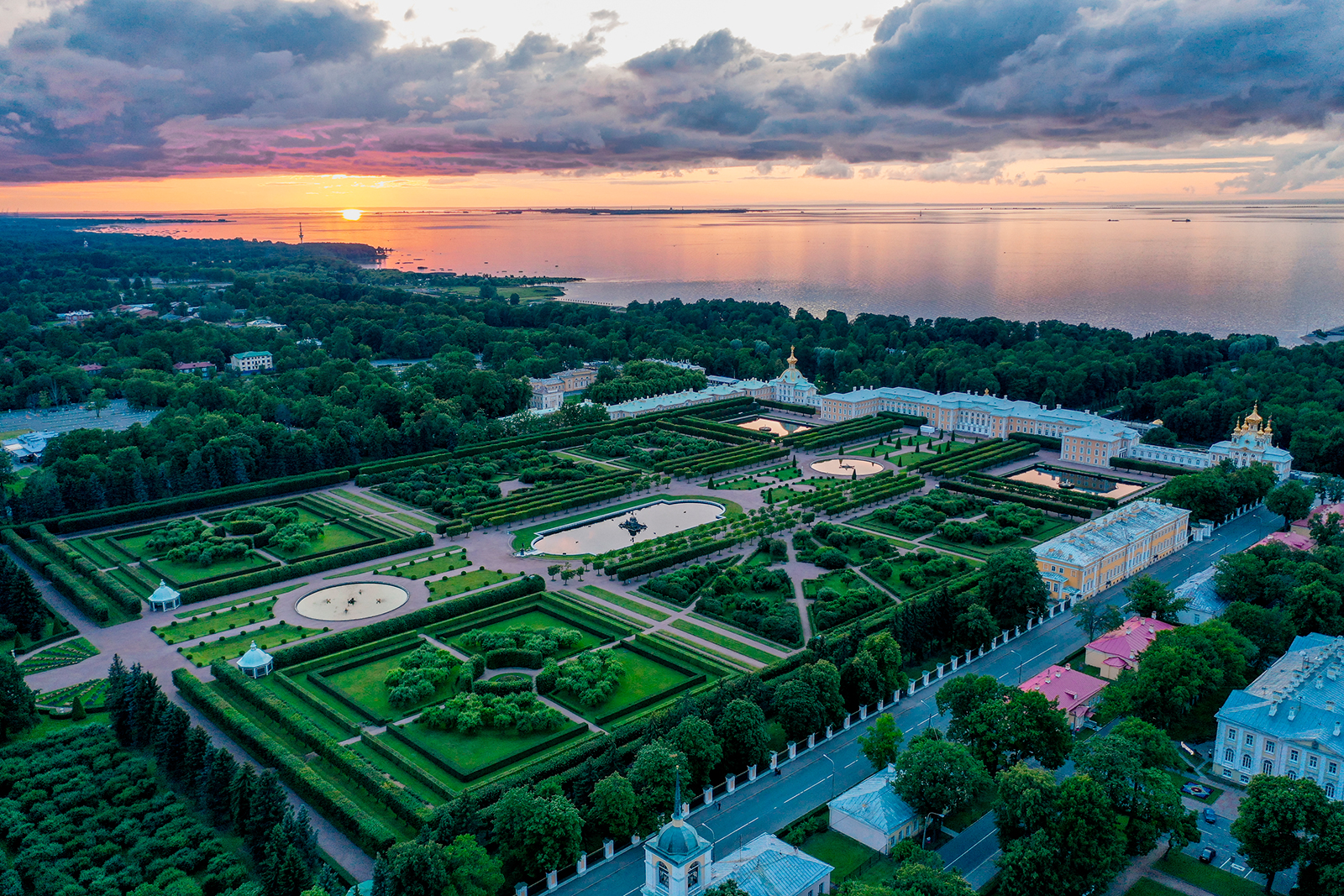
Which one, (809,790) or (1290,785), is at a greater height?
(1290,785)

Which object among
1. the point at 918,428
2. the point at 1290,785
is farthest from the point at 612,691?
the point at 918,428

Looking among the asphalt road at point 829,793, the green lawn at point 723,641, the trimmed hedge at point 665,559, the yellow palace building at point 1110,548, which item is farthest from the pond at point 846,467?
the green lawn at point 723,641

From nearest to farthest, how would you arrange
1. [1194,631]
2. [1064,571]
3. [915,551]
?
[1194,631], [1064,571], [915,551]

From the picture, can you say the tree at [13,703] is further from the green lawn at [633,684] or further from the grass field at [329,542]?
the green lawn at [633,684]

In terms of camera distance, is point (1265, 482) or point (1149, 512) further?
point (1265, 482)

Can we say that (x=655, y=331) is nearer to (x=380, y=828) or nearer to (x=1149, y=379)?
(x=1149, y=379)

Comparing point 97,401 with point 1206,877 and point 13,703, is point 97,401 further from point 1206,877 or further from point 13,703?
point 1206,877

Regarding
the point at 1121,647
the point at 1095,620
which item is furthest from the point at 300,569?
the point at 1121,647
